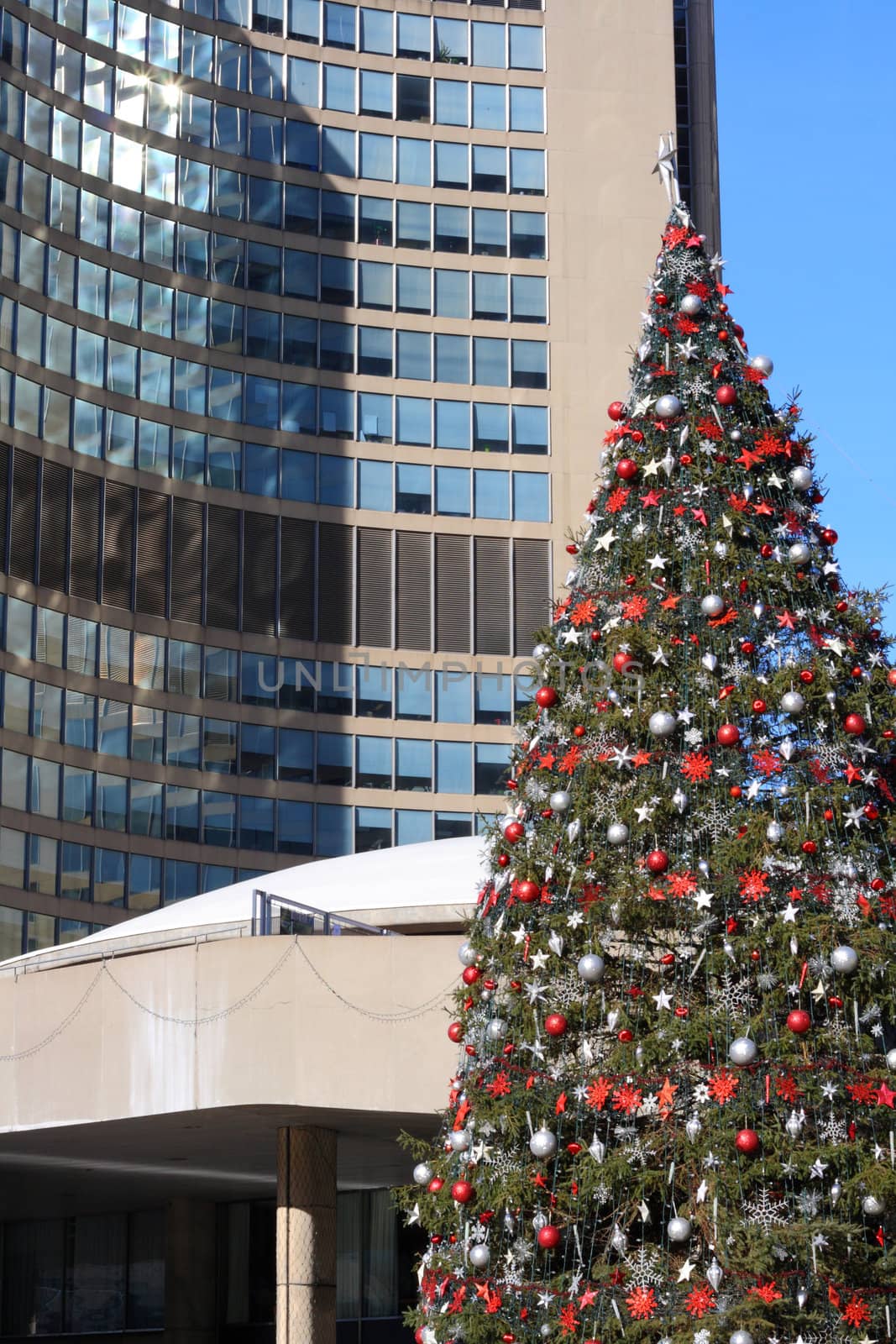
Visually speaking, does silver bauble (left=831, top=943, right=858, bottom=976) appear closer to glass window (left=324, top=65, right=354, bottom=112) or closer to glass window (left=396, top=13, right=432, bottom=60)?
glass window (left=324, top=65, right=354, bottom=112)

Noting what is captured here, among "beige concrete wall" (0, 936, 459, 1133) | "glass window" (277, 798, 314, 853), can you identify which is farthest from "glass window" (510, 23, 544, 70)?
"beige concrete wall" (0, 936, 459, 1133)

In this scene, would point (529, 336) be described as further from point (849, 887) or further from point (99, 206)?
point (849, 887)

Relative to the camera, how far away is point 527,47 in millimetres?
60125

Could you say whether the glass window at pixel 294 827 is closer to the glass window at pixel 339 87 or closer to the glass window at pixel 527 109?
the glass window at pixel 339 87

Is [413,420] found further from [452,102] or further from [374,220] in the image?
[452,102]

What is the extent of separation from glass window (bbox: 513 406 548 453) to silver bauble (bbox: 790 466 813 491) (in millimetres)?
44283

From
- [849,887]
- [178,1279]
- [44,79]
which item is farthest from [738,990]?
[44,79]

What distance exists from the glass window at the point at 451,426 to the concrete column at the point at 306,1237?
37385 millimetres

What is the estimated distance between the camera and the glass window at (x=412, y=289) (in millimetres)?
57438

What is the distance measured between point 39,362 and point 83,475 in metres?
3.42

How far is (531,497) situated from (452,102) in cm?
1343

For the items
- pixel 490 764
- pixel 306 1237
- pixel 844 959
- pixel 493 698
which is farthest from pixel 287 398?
pixel 844 959

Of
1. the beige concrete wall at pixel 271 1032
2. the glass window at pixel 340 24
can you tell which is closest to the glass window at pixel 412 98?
the glass window at pixel 340 24

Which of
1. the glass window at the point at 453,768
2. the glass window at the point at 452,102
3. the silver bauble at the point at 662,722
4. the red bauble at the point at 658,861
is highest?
the glass window at the point at 452,102
